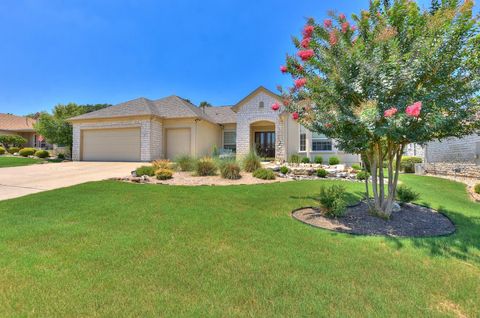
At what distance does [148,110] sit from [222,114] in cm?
739

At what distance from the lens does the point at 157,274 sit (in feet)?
9.09

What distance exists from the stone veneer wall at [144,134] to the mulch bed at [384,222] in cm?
1400

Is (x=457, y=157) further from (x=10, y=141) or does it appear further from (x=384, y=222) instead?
(x=10, y=141)

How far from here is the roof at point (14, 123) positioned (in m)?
29.9

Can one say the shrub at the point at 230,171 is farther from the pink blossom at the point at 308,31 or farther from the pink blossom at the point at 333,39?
the pink blossom at the point at 333,39

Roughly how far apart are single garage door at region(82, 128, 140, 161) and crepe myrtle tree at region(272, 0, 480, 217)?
1551 cm

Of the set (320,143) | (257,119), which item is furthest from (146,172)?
(320,143)

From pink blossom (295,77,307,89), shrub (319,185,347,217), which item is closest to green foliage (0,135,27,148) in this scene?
pink blossom (295,77,307,89)

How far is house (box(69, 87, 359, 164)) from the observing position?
1709 cm

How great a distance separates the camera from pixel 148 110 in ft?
56.7

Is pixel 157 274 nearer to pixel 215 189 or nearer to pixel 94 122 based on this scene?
pixel 215 189

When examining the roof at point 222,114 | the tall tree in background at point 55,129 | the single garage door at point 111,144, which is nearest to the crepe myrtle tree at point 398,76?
the single garage door at point 111,144

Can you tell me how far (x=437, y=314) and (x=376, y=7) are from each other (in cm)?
561

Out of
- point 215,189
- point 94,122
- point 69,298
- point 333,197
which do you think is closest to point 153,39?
point 94,122
